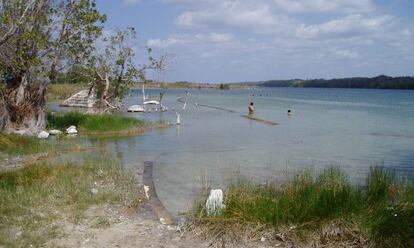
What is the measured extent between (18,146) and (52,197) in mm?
8023

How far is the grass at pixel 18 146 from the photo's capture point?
15.9 m

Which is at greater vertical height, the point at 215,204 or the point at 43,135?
the point at 215,204

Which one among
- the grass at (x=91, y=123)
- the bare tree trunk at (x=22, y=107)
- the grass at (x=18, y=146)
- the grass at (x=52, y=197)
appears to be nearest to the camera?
the grass at (x=52, y=197)

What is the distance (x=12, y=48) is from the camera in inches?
782

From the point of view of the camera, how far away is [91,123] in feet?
81.7

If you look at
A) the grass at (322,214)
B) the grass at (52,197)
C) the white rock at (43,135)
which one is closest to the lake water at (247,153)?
the grass at (52,197)

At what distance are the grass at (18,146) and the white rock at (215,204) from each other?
9.62 meters

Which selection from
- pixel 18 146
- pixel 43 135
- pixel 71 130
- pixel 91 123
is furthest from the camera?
pixel 91 123

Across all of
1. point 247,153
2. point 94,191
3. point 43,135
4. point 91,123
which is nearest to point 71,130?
point 91,123

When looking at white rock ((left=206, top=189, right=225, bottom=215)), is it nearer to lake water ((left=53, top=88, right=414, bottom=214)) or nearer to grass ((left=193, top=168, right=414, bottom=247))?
grass ((left=193, top=168, right=414, bottom=247))

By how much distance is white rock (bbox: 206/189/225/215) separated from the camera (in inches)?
328

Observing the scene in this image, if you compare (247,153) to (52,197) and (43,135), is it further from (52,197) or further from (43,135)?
(52,197)

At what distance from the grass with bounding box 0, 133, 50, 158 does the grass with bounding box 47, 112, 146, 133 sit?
269 inches

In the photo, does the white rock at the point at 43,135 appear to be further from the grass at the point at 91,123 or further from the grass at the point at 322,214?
the grass at the point at 322,214
